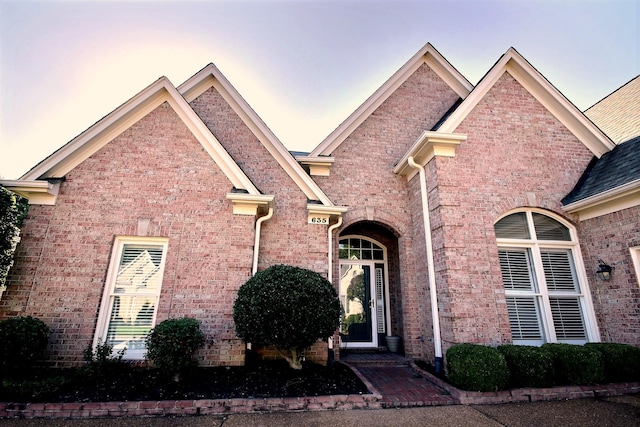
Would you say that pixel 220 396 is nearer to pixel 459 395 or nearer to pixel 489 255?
pixel 459 395

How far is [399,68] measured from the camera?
9.25 meters

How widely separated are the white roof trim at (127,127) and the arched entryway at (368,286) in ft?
12.8

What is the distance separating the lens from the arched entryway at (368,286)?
8.45 m

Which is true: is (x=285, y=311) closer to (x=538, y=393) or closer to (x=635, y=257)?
(x=538, y=393)

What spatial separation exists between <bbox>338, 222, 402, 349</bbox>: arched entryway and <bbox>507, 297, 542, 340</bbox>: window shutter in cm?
265

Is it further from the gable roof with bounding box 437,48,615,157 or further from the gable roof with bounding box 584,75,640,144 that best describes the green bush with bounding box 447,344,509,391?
the gable roof with bounding box 584,75,640,144

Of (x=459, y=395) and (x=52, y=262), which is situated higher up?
(x=52, y=262)

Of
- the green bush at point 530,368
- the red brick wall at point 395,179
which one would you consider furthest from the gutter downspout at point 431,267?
the green bush at point 530,368

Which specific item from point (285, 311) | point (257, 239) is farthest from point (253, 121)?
point (285, 311)

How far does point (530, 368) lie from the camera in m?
4.97

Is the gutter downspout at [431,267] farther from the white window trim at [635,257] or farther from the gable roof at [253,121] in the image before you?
the white window trim at [635,257]

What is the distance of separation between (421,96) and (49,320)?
10531mm

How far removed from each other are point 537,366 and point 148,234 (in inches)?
293

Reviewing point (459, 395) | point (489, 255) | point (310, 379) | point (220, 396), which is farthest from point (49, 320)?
point (489, 255)
